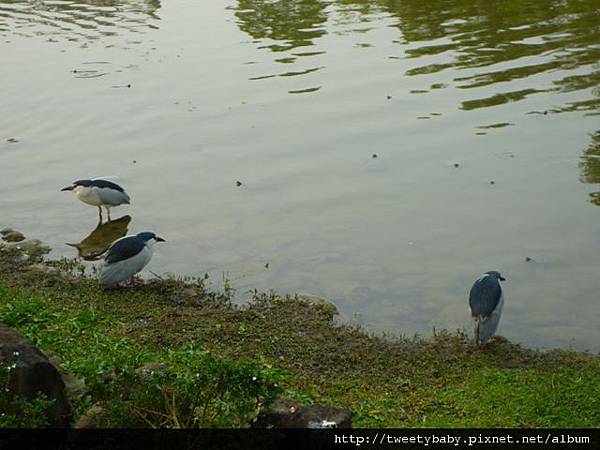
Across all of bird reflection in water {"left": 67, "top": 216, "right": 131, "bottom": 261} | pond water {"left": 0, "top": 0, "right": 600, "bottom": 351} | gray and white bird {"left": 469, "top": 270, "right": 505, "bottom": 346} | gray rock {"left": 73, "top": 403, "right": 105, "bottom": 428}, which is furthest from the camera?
bird reflection in water {"left": 67, "top": 216, "right": 131, "bottom": 261}

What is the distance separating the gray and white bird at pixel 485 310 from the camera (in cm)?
943

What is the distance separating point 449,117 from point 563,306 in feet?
22.0

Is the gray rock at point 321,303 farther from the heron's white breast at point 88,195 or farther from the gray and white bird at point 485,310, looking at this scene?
the heron's white breast at point 88,195

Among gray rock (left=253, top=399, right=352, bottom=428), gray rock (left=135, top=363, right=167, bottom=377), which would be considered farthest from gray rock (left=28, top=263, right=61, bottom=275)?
gray rock (left=253, top=399, right=352, bottom=428)

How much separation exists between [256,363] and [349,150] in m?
8.75

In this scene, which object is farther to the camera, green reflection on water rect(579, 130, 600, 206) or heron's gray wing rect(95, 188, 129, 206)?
heron's gray wing rect(95, 188, 129, 206)

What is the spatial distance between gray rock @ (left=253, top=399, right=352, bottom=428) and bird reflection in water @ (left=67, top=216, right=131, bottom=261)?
6953mm

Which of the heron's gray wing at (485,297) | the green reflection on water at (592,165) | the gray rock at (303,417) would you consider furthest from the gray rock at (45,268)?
the green reflection on water at (592,165)

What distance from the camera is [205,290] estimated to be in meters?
11.2

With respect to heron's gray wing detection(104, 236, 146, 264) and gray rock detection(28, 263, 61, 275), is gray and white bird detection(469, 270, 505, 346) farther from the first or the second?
gray rock detection(28, 263, 61, 275)

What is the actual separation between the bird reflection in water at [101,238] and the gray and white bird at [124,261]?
5.43 feet

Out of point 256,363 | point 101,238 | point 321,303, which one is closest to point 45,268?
point 101,238

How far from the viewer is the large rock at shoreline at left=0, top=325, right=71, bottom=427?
20.6 ft

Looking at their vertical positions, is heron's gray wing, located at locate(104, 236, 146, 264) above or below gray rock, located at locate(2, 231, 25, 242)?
above
